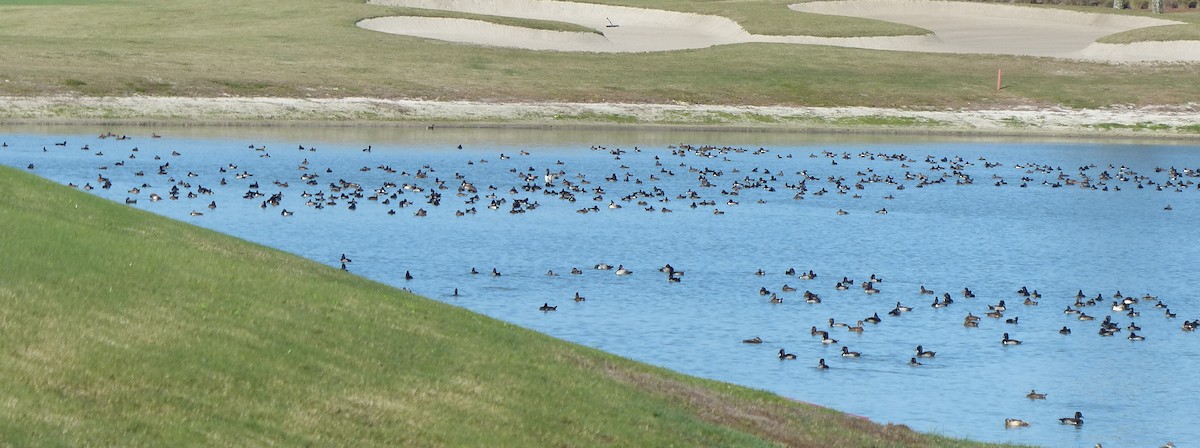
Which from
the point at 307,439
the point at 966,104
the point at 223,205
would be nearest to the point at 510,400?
the point at 307,439

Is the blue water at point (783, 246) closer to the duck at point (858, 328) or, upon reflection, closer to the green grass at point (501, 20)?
the duck at point (858, 328)

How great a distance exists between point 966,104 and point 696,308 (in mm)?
65921

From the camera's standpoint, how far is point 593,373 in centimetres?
1983

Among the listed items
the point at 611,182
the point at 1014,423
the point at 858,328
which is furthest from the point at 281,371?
the point at 611,182

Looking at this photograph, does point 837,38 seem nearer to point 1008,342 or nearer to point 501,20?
point 501,20

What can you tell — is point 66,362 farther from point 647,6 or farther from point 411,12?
point 647,6

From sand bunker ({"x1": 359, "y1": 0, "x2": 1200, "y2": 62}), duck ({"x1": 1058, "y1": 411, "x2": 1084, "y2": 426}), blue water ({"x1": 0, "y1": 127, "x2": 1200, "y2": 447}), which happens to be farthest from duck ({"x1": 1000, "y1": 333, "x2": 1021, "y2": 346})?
sand bunker ({"x1": 359, "y1": 0, "x2": 1200, "y2": 62})

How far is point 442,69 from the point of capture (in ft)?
311

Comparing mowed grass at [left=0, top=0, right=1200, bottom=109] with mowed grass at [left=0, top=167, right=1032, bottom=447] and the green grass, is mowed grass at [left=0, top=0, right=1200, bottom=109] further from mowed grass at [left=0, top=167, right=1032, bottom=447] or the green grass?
mowed grass at [left=0, top=167, right=1032, bottom=447]

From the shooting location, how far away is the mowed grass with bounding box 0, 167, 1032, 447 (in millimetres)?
13445

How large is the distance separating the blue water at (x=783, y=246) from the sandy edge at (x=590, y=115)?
135 inches

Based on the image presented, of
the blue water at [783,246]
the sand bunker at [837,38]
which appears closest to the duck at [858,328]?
the blue water at [783,246]

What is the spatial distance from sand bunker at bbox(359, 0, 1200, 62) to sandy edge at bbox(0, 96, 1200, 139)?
24.2 meters

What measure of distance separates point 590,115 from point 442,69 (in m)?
13.0
